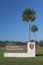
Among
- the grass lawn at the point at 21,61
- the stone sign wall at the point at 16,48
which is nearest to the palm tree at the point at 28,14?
the stone sign wall at the point at 16,48

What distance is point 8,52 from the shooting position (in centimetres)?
3341

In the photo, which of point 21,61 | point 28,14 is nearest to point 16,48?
point 21,61

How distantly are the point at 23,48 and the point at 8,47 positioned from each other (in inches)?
87.2

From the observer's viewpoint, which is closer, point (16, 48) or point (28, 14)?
point (16, 48)

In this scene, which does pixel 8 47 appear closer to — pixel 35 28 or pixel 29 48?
pixel 29 48

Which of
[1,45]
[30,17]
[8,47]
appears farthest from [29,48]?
[1,45]

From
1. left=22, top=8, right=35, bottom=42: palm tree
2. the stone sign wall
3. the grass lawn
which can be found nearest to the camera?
the grass lawn

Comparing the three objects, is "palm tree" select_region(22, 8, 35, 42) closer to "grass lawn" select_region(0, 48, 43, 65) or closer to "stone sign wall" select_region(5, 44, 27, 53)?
"stone sign wall" select_region(5, 44, 27, 53)

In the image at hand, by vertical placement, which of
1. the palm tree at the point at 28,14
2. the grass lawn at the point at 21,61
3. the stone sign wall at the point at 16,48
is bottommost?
the grass lawn at the point at 21,61

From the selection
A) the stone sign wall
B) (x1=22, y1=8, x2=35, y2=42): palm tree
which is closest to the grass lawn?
the stone sign wall

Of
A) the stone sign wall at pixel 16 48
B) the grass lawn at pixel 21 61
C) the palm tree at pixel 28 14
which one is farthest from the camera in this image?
the palm tree at pixel 28 14

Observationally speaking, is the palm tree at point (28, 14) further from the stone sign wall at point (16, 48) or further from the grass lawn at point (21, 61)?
the grass lawn at point (21, 61)

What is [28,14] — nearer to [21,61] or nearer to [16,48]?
[16,48]

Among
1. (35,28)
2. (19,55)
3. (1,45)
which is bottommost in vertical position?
(19,55)
